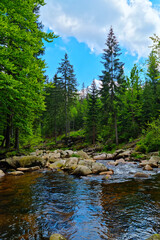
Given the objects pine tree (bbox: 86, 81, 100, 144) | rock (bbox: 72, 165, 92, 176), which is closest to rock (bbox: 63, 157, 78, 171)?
rock (bbox: 72, 165, 92, 176)

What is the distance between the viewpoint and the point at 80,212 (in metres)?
4.18

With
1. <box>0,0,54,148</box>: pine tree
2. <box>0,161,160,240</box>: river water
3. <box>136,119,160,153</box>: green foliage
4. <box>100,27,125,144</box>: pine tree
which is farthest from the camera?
<box>100,27,125,144</box>: pine tree

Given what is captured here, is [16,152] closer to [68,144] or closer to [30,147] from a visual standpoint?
[30,147]

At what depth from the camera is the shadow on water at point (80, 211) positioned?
319cm

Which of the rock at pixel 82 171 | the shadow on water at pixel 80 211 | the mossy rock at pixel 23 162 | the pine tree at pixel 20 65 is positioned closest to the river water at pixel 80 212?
the shadow on water at pixel 80 211

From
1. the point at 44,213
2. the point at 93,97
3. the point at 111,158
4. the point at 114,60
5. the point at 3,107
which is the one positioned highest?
the point at 114,60

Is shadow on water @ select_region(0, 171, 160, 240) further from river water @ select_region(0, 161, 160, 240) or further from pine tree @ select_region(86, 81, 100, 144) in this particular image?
pine tree @ select_region(86, 81, 100, 144)

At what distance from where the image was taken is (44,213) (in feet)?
13.4

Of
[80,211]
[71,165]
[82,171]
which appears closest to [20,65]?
[71,165]

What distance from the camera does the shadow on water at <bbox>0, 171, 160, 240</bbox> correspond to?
10.5 ft

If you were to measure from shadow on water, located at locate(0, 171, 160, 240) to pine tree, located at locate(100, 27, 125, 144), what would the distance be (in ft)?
56.9

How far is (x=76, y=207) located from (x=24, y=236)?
183 cm

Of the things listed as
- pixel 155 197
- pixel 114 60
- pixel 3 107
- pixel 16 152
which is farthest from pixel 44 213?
pixel 114 60

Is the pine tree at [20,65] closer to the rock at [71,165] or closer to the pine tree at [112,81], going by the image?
the rock at [71,165]
